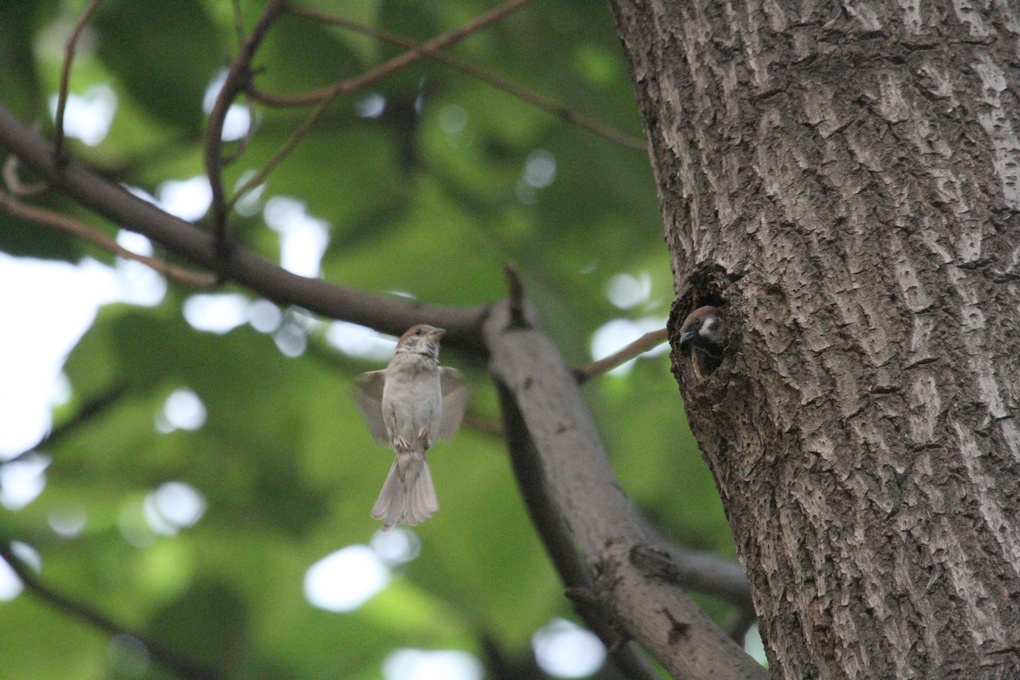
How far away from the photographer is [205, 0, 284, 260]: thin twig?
313cm

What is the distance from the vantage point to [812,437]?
6.56 feet

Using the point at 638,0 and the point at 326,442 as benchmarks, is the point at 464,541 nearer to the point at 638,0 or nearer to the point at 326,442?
the point at 326,442

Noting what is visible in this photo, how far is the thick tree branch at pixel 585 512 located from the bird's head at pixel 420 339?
0.19 m

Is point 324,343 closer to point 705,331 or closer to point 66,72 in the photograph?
point 66,72

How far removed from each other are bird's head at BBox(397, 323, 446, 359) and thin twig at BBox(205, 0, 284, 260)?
732mm

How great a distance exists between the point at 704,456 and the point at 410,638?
3.67 meters

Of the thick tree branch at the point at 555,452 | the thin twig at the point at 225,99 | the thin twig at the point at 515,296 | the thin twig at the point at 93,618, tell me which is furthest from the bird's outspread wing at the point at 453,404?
the thin twig at the point at 93,618

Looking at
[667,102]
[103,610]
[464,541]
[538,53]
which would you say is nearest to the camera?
[667,102]

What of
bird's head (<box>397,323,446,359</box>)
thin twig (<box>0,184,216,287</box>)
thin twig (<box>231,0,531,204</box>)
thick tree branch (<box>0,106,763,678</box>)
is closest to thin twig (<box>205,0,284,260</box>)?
thin twig (<box>231,0,531,204</box>)

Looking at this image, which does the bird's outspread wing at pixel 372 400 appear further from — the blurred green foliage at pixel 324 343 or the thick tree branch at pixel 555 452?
the blurred green foliage at pixel 324 343

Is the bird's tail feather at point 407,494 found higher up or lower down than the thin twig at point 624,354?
lower down

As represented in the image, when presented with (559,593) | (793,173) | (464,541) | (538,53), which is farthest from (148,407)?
(793,173)

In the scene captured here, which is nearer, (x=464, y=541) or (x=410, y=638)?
(x=464, y=541)

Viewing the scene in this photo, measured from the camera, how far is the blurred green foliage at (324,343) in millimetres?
4113
